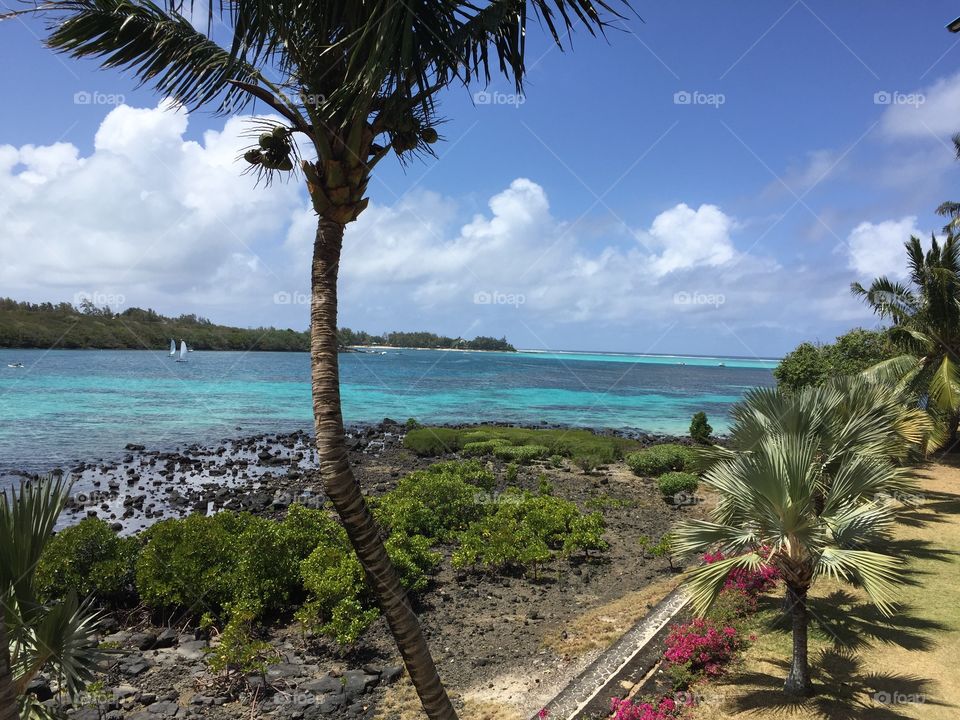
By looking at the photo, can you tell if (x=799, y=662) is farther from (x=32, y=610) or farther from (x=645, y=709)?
(x=32, y=610)

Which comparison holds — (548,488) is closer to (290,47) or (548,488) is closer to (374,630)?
(374,630)

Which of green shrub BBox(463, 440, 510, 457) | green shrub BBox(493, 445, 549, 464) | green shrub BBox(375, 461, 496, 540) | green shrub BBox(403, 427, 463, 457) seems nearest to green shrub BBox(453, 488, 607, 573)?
green shrub BBox(375, 461, 496, 540)

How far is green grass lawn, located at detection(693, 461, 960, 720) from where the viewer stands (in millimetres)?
5926

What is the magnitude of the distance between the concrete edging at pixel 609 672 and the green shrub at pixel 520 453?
17998mm

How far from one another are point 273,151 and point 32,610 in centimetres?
299

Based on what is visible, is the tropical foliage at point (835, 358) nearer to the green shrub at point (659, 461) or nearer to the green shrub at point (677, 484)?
the green shrub at point (659, 461)

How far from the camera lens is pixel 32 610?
3166 mm

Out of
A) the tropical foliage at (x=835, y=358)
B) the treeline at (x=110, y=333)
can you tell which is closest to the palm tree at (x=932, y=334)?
the tropical foliage at (x=835, y=358)

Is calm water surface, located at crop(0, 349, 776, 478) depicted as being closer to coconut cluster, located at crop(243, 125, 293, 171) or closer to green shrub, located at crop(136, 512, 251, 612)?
green shrub, located at crop(136, 512, 251, 612)

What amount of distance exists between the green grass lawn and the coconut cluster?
656 cm

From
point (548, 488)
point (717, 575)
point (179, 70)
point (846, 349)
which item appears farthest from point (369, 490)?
point (846, 349)

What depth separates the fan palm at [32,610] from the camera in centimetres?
300

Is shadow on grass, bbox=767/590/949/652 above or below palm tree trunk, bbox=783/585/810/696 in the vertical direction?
below

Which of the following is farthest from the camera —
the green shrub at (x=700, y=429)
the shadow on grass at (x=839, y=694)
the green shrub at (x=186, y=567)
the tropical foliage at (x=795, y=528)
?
the green shrub at (x=700, y=429)
